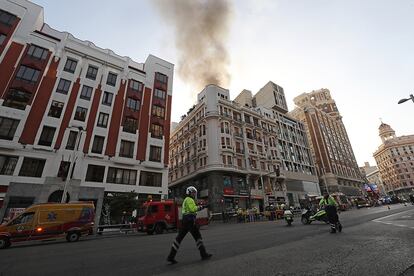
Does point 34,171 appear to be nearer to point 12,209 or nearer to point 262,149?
point 12,209

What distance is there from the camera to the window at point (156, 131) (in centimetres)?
3043

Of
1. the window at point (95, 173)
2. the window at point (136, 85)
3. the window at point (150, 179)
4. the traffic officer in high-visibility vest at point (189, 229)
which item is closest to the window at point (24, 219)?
the window at point (95, 173)

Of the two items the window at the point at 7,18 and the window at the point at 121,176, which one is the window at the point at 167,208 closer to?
the window at the point at 121,176

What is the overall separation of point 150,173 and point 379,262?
26.7 metres

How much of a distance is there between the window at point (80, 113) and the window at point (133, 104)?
5676mm

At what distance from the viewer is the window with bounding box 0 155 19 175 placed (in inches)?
797

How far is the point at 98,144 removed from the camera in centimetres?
2575

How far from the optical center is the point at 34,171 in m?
21.4

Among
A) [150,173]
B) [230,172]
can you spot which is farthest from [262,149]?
[150,173]

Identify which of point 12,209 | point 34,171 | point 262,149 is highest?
point 262,149

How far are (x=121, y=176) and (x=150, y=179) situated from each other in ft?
12.1

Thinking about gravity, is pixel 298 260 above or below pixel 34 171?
below

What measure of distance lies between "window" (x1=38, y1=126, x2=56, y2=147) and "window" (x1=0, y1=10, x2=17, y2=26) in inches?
537

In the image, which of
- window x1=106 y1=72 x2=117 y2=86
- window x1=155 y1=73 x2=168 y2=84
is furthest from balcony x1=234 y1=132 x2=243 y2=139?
window x1=106 y1=72 x2=117 y2=86
